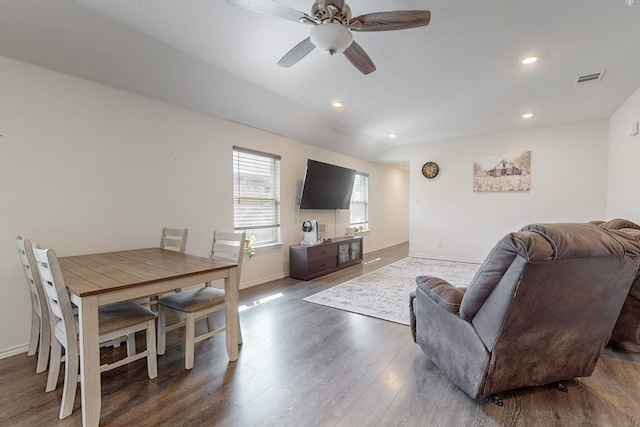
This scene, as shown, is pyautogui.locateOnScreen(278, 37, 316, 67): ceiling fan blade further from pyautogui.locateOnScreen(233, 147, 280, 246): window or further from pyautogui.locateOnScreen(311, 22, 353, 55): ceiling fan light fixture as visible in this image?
pyautogui.locateOnScreen(233, 147, 280, 246): window

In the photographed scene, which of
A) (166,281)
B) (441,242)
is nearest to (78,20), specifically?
(166,281)

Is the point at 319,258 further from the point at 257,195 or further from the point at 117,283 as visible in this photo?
the point at 117,283

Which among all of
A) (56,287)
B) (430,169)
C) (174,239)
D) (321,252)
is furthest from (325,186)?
(56,287)

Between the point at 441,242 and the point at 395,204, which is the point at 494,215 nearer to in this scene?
the point at 441,242

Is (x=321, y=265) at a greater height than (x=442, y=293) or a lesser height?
lesser

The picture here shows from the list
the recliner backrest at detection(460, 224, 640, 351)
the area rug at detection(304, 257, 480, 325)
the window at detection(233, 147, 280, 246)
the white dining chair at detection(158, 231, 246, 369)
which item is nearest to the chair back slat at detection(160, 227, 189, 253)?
the white dining chair at detection(158, 231, 246, 369)

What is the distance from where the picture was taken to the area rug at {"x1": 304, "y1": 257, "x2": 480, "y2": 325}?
3236 mm

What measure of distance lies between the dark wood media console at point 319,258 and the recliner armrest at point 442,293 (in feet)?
8.66

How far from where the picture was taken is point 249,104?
3.67 meters

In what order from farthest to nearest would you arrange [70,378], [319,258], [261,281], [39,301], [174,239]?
[319,258] → [261,281] → [174,239] → [39,301] → [70,378]

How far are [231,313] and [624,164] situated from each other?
217 inches

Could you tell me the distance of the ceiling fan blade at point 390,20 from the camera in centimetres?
175

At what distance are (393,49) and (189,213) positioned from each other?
2840 mm

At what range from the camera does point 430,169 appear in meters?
6.39
